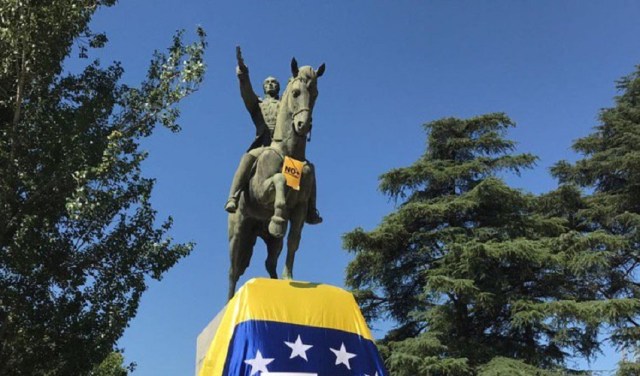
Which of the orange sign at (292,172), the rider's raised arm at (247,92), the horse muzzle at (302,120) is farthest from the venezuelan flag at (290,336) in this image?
the rider's raised arm at (247,92)

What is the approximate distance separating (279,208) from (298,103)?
1.05 meters

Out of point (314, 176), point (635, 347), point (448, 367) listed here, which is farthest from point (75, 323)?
point (635, 347)

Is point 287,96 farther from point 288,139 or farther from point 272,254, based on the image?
point 272,254

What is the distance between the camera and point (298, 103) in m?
6.04

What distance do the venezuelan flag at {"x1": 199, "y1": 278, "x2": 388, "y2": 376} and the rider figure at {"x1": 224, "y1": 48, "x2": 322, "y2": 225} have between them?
3.56 ft

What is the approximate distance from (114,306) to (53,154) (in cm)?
292

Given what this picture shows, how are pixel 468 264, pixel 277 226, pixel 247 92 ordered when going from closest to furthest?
pixel 277 226 < pixel 247 92 < pixel 468 264

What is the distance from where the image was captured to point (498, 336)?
698 inches

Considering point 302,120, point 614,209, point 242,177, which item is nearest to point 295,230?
point 242,177

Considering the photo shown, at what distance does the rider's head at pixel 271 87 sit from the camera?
283 inches

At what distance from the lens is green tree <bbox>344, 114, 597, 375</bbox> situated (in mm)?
16531

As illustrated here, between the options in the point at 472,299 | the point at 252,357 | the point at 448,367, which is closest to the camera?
the point at 252,357

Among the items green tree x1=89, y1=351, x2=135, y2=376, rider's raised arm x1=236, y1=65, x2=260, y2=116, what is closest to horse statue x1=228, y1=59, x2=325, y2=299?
rider's raised arm x1=236, y1=65, x2=260, y2=116

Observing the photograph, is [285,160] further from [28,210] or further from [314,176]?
[28,210]
